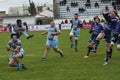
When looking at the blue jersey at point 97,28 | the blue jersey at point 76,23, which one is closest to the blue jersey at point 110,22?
the blue jersey at point 97,28

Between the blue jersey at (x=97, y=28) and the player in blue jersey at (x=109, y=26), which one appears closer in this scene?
the player in blue jersey at (x=109, y=26)

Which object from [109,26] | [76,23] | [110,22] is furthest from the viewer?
[76,23]

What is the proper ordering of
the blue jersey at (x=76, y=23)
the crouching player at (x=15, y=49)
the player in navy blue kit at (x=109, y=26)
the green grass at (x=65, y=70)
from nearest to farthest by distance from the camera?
the green grass at (x=65, y=70) < the crouching player at (x=15, y=49) < the player in navy blue kit at (x=109, y=26) < the blue jersey at (x=76, y=23)

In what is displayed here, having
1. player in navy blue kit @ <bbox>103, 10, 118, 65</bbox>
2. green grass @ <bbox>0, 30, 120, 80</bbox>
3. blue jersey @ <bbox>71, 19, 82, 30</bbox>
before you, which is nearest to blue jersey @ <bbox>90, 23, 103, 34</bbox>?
green grass @ <bbox>0, 30, 120, 80</bbox>

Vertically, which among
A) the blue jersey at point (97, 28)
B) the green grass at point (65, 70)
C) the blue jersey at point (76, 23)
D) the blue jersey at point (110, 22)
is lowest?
the green grass at point (65, 70)

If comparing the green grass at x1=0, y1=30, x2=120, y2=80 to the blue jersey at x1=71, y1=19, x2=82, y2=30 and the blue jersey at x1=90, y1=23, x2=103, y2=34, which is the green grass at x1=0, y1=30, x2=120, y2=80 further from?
the blue jersey at x1=71, y1=19, x2=82, y2=30

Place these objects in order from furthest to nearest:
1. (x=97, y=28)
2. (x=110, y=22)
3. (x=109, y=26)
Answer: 1. (x=97, y=28)
2. (x=109, y=26)
3. (x=110, y=22)

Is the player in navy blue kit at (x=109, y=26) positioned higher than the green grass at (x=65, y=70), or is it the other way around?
the player in navy blue kit at (x=109, y=26)

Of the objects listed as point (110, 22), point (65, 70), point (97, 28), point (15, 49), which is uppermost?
point (110, 22)

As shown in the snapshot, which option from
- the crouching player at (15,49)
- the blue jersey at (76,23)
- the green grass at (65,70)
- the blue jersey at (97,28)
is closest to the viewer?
the green grass at (65,70)

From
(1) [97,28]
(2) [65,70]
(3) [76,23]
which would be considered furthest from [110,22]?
(3) [76,23]

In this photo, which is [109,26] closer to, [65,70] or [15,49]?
[65,70]

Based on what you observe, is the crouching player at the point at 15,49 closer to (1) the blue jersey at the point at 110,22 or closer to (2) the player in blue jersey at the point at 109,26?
(2) the player in blue jersey at the point at 109,26

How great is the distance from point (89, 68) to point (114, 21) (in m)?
2.38
